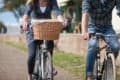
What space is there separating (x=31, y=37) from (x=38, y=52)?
0.29 meters

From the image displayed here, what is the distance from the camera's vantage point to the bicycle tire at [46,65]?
9125 millimetres

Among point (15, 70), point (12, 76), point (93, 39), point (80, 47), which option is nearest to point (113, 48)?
point (93, 39)

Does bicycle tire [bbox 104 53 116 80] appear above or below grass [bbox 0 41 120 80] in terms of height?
above

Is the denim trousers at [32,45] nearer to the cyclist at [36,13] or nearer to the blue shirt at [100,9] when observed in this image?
the cyclist at [36,13]

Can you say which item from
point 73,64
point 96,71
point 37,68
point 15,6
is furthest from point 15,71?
point 15,6

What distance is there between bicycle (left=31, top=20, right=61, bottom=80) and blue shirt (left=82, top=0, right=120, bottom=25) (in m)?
0.77

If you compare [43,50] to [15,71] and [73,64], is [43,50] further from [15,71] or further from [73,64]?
[73,64]

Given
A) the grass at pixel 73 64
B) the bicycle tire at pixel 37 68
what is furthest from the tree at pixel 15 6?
the bicycle tire at pixel 37 68

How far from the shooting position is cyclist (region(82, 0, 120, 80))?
8195 mm

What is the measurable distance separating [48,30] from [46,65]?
62cm

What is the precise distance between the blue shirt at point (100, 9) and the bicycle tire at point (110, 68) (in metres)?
0.55

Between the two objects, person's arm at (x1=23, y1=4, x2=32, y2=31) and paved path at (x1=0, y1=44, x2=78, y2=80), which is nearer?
person's arm at (x1=23, y1=4, x2=32, y2=31)

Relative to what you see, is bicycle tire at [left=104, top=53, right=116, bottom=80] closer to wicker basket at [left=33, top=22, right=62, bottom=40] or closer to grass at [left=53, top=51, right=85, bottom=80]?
wicker basket at [left=33, top=22, right=62, bottom=40]

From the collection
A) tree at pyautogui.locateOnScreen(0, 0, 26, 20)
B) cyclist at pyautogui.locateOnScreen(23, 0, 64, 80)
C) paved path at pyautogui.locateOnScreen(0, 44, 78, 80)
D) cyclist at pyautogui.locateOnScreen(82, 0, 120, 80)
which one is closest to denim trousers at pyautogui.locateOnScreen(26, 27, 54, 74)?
cyclist at pyautogui.locateOnScreen(23, 0, 64, 80)
